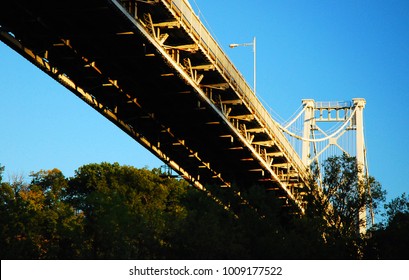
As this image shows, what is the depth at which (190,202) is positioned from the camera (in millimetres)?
53906

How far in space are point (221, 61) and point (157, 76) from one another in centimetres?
427

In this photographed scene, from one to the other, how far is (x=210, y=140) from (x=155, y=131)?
11.8ft

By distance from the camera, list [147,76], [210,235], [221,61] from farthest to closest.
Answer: [210,235] → [221,61] → [147,76]

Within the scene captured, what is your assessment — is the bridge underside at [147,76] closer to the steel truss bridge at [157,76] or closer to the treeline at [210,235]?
the steel truss bridge at [157,76]

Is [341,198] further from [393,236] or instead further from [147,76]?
[147,76]

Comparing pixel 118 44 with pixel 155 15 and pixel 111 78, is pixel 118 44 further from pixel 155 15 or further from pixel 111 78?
pixel 111 78

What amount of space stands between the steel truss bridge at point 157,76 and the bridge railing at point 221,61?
6 cm

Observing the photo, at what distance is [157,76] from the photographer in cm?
3922

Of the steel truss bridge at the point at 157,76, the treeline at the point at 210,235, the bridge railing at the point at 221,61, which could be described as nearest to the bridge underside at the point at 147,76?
the steel truss bridge at the point at 157,76

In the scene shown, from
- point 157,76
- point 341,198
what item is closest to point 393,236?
point 341,198

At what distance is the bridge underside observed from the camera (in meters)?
34.2

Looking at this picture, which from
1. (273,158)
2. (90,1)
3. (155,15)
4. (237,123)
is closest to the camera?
(90,1)
